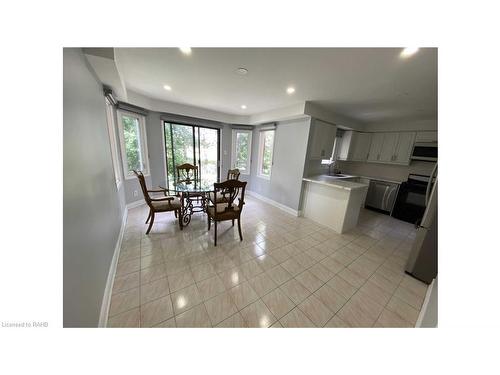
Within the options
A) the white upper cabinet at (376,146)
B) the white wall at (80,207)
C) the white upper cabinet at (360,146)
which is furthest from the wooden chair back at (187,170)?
the white upper cabinet at (376,146)

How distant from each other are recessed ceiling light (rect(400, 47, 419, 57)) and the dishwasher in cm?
323

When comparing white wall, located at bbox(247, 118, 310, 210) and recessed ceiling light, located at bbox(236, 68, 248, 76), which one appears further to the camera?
white wall, located at bbox(247, 118, 310, 210)

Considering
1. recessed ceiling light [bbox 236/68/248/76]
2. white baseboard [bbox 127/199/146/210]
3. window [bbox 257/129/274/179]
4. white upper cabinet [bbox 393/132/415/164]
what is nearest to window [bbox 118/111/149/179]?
white baseboard [bbox 127/199/146/210]

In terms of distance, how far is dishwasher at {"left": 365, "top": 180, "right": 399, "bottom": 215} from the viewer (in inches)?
141

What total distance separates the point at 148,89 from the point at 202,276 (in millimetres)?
3122

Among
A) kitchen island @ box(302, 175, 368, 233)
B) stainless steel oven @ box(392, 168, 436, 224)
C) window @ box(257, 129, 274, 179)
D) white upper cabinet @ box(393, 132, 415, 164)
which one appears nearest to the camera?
kitchen island @ box(302, 175, 368, 233)

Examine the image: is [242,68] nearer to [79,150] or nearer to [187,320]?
[79,150]

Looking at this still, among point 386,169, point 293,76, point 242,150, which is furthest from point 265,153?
point 386,169

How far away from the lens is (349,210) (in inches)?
103

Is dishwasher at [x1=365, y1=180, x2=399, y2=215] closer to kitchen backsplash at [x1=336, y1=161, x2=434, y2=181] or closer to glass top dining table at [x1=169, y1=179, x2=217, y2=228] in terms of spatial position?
kitchen backsplash at [x1=336, y1=161, x2=434, y2=181]
